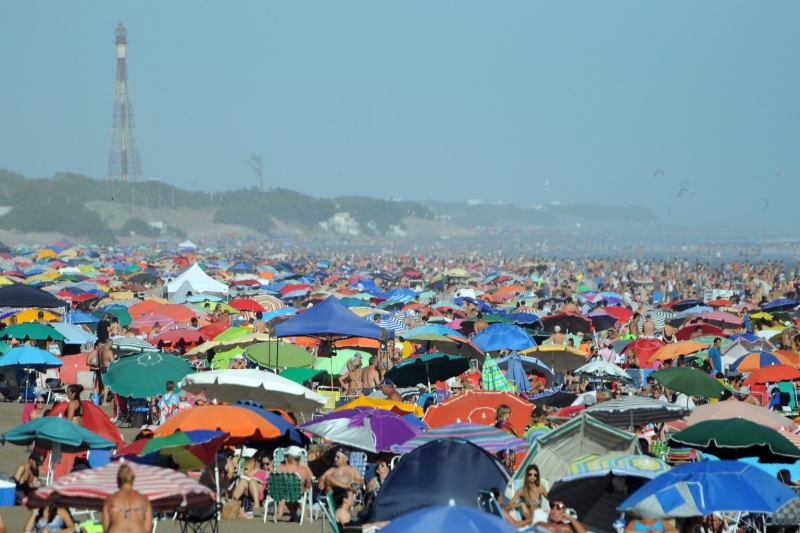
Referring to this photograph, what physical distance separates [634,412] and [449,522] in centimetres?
537

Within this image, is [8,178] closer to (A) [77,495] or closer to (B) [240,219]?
(B) [240,219]

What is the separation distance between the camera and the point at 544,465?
30.5 ft

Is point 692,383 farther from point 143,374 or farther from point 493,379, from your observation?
point 143,374

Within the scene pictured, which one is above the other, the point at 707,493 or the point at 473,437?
the point at 707,493

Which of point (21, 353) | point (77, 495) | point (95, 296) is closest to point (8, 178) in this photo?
point (95, 296)

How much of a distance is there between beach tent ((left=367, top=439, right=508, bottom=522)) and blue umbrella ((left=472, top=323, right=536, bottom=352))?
7.61m

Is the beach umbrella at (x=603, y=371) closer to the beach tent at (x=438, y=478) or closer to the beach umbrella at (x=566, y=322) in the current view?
the beach tent at (x=438, y=478)

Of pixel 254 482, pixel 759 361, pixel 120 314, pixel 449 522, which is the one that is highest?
pixel 449 522

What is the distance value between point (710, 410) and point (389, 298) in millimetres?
16963

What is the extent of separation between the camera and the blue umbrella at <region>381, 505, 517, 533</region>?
5734 millimetres

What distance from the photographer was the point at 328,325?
14531 millimetres

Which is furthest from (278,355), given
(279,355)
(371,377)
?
(371,377)

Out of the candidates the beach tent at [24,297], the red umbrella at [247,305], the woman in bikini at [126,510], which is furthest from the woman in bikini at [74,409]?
the red umbrella at [247,305]

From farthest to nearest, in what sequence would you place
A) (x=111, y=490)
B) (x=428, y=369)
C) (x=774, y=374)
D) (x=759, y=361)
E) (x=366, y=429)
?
(x=759, y=361) < (x=428, y=369) < (x=774, y=374) < (x=366, y=429) < (x=111, y=490)
